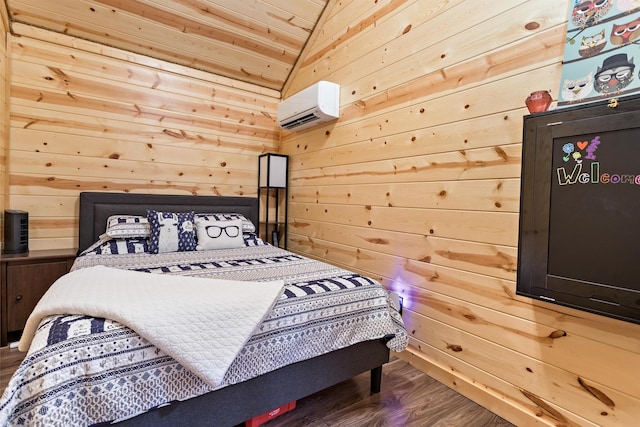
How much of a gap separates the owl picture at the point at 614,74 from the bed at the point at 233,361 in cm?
141

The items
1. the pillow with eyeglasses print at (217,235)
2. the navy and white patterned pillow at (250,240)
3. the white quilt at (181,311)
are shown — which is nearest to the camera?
the white quilt at (181,311)

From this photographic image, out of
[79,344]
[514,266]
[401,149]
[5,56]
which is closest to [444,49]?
[401,149]

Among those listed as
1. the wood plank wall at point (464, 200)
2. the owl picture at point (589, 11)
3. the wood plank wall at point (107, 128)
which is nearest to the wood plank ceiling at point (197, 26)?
the wood plank wall at point (107, 128)

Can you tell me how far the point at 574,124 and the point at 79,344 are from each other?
81.3 inches

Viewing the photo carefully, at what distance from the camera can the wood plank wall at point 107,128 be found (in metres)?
2.64

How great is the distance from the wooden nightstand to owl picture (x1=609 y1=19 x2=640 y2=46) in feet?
11.8

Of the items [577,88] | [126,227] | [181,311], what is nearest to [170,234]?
[126,227]

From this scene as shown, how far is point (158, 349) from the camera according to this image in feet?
3.90

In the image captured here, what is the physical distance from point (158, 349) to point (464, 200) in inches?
69.2

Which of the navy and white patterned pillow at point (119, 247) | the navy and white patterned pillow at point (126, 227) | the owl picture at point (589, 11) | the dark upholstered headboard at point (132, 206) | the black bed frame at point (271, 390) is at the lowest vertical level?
the black bed frame at point (271, 390)

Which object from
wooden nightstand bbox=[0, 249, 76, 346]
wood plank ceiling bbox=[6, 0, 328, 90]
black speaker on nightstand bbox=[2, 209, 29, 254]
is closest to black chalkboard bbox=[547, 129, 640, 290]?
wood plank ceiling bbox=[6, 0, 328, 90]

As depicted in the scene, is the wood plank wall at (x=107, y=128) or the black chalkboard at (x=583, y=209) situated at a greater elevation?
the wood plank wall at (x=107, y=128)

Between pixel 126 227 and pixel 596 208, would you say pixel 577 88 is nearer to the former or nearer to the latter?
pixel 596 208

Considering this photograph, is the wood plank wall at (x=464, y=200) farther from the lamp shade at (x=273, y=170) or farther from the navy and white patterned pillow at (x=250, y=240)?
the lamp shade at (x=273, y=170)
